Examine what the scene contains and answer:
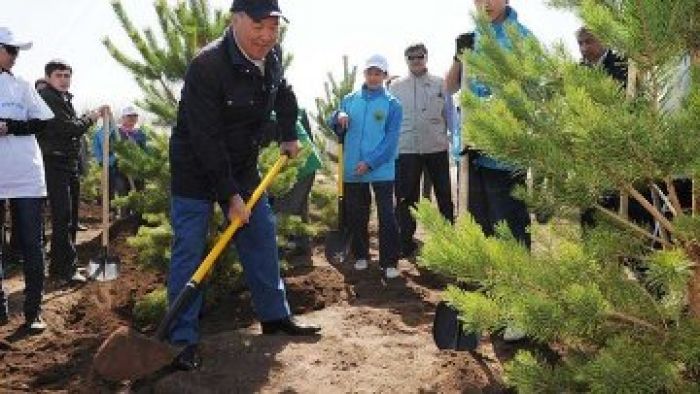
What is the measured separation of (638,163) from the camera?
1877 millimetres

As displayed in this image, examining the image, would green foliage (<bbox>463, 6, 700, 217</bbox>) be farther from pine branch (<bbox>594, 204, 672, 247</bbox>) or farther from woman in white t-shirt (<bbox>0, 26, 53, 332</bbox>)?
woman in white t-shirt (<bbox>0, 26, 53, 332</bbox>)

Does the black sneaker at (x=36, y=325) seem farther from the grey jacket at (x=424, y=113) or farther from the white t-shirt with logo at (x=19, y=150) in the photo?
the grey jacket at (x=424, y=113)

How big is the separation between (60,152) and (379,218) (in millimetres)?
2950

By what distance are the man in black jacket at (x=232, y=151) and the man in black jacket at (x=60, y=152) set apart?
2.96 metres

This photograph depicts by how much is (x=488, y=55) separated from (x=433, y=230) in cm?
65

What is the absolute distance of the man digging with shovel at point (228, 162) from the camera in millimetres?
3559

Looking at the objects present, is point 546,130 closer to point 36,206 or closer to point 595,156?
point 595,156

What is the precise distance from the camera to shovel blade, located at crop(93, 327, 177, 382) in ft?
11.3

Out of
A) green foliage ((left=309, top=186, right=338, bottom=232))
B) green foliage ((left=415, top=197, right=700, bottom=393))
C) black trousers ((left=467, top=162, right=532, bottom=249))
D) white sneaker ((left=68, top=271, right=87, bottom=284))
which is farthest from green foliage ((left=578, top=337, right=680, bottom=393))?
green foliage ((left=309, top=186, right=338, bottom=232))

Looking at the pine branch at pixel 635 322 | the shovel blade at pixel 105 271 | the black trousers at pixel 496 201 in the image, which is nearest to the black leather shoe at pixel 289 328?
the black trousers at pixel 496 201

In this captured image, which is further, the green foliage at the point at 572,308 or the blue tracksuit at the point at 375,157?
the blue tracksuit at the point at 375,157

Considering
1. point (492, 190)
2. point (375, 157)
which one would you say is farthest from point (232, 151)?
point (375, 157)

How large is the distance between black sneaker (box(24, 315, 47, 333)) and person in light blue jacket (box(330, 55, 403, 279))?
104 inches

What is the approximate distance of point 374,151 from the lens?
607 cm
